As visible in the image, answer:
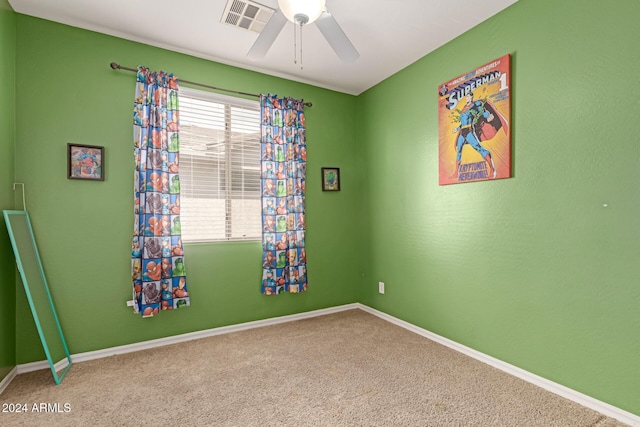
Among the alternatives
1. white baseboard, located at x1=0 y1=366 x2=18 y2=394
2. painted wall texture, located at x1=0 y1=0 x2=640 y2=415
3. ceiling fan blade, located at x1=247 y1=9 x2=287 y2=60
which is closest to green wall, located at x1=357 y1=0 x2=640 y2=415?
painted wall texture, located at x1=0 y1=0 x2=640 y2=415

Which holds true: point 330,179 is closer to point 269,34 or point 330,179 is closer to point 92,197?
point 269,34

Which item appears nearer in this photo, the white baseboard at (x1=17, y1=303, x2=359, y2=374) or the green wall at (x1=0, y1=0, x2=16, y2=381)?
the green wall at (x1=0, y1=0, x2=16, y2=381)

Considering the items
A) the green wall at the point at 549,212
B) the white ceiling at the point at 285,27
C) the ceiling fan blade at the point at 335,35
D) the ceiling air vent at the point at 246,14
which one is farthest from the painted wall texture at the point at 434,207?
the ceiling fan blade at the point at 335,35

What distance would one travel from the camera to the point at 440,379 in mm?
2203

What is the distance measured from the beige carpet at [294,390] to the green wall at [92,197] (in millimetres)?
315

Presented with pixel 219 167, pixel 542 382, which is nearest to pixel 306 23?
pixel 219 167

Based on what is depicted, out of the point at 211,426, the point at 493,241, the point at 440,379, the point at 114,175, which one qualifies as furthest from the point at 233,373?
the point at 493,241

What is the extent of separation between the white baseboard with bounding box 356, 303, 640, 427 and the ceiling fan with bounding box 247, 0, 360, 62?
245cm

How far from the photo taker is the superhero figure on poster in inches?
93.8

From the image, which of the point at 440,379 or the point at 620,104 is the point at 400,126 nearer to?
the point at 620,104

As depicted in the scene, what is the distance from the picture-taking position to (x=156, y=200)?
271 cm

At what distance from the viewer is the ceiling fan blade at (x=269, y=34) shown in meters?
1.88

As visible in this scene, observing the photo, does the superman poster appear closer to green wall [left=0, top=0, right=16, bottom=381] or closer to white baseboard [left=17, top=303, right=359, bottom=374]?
white baseboard [left=17, top=303, right=359, bottom=374]

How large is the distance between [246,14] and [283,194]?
1.63 metres
